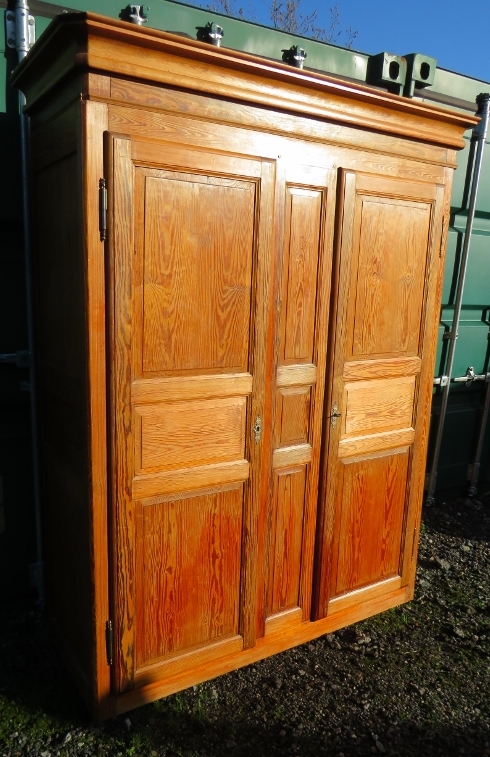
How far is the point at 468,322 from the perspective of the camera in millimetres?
3865

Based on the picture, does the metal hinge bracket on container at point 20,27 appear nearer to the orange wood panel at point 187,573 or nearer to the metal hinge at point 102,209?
the metal hinge at point 102,209

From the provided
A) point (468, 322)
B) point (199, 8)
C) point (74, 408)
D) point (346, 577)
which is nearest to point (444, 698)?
point (346, 577)

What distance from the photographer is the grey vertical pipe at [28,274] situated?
2.25 m

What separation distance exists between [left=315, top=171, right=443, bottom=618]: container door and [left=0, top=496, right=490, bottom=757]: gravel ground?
25 centimetres

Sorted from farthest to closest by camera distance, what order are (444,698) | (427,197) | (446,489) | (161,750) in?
(446,489), (427,197), (444,698), (161,750)

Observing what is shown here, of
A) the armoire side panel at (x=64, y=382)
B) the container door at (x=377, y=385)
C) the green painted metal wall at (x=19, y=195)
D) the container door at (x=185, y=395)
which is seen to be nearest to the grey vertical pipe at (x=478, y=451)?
the green painted metal wall at (x=19, y=195)

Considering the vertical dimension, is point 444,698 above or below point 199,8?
below

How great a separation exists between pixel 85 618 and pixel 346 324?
1527 mm

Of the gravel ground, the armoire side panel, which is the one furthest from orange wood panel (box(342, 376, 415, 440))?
the armoire side panel

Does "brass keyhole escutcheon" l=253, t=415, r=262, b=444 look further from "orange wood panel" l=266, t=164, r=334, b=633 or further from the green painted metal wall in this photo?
the green painted metal wall

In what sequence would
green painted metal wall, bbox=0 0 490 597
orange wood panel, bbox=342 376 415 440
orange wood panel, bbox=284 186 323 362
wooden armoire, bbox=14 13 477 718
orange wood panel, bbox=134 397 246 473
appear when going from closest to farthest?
wooden armoire, bbox=14 13 477 718 → orange wood panel, bbox=134 397 246 473 → orange wood panel, bbox=284 186 323 362 → green painted metal wall, bbox=0 0 490 597 → orange wood panel, bbox=342 376 415 440

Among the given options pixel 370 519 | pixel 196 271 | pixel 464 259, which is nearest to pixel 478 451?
pixel 464 259

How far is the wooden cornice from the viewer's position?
1.66 meters

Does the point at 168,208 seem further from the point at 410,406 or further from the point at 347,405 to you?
the point at 410,406
